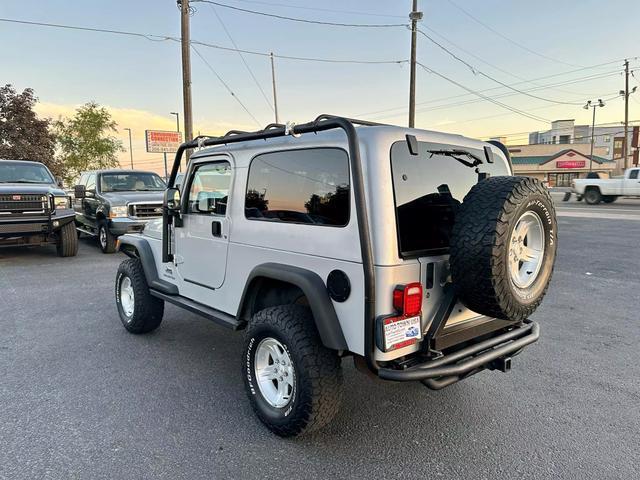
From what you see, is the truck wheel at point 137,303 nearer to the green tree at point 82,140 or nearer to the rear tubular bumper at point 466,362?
the rear tubular bumper at point 466,362

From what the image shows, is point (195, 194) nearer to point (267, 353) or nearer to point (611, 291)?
point (267, 353)

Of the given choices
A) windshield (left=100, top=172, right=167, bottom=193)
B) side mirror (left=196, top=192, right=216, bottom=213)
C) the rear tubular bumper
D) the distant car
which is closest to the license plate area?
the rear tubular bumper

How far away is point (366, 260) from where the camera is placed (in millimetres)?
2344

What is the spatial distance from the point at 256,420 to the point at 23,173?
30.5ft

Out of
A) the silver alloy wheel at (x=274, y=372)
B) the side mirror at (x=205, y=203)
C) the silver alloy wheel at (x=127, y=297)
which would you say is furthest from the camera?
the silver alloy wheel at (x=127, y=297)

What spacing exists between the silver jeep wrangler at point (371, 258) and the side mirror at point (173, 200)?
0.75 metres

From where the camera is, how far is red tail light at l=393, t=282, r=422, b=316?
2367mm

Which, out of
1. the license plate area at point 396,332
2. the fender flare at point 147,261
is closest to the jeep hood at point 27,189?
the fender flare at point 147,261

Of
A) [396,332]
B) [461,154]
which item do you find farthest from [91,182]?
[396,332]

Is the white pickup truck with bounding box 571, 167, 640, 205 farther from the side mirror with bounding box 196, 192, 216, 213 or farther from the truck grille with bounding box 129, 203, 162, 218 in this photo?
the side mirror with bounding box 196, 192, 216, 213

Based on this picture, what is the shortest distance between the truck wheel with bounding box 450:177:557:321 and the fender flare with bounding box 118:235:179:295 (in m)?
2.74

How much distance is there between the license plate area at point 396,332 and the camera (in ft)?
7.68

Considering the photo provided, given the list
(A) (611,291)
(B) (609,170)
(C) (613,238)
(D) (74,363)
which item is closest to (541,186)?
(D) (74,363)

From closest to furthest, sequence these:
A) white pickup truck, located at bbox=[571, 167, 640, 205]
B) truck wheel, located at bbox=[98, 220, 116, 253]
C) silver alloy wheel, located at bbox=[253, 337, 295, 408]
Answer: silver alloy wheel, located at bbox=[253, 337, 295, 408] < truck wheel, located at bbox=[98, 220, 116, 253] < white pickup truck, located at bbox=[571, 167, 640, 205]
